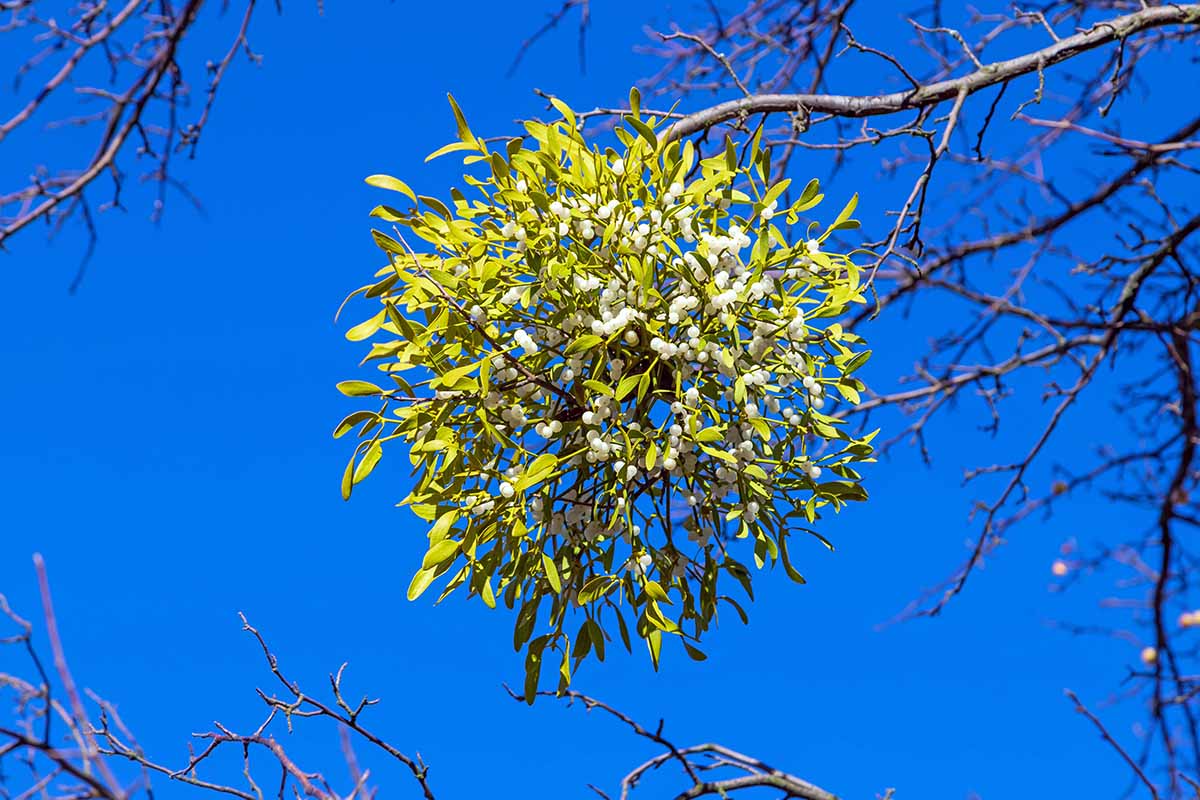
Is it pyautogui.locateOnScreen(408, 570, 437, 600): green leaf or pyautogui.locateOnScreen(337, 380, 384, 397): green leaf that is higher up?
pyautogui.locateOnScreen(337, 380, 384, 397): green leaf

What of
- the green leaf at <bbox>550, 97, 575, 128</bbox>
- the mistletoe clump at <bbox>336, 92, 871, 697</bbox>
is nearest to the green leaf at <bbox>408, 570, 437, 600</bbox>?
the mistletoe clump at <bbox>336, 92, 871, 697</bbox>

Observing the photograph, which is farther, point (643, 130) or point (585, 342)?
point (643, 130)

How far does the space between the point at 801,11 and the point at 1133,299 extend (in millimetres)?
1133

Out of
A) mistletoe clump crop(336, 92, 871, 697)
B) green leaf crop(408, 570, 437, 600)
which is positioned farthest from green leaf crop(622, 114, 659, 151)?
green leaf crop(408, 570, 437, 600)

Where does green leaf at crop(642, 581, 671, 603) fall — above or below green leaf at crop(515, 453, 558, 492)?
below

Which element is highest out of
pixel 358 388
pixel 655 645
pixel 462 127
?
pixel 462 127

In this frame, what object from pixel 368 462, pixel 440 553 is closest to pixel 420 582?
pixel 440 553

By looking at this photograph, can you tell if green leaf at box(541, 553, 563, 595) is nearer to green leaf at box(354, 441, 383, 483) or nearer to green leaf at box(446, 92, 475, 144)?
green leaf at box(354, 441, 383, 483)

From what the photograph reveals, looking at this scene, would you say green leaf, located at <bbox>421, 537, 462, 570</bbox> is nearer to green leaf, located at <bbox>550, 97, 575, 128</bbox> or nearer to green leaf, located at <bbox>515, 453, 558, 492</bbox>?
green leaf, located at <bbox>515, 453, 558, 492</bbox>

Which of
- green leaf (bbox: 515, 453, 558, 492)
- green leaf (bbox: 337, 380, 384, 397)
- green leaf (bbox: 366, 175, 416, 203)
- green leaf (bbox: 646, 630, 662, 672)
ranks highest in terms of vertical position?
green leaf (bbox: 366, 175, 416, 203)

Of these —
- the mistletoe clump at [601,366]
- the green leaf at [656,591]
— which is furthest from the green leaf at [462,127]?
the green leaf at [656,591]

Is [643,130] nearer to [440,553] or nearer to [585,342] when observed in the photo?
[585,342]

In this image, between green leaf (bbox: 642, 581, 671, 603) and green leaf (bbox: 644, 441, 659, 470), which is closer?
green leaf (bbox: 644, 441, 659, 470)

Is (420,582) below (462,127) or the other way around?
below
